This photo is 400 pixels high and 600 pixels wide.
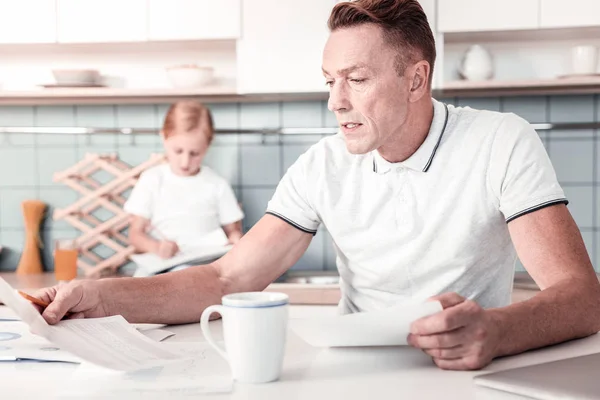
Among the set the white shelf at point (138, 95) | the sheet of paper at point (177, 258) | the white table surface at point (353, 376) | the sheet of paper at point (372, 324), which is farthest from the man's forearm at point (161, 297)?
the white shelf at point (138, 95)

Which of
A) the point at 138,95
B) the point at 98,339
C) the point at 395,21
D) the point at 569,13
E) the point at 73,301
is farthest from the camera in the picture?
the point at 138,95

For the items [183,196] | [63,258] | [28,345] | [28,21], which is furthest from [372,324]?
[28,21]

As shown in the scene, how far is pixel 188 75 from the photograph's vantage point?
2619 mm

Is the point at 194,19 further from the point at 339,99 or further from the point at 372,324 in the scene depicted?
the point at 372,324

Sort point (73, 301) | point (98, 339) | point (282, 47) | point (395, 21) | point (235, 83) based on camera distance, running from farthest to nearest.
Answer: point (235, 83) → point (282, 47) → point (395, 21) → point (73, 301) → point (98, 339)

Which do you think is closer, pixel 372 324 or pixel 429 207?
pixel 372 324

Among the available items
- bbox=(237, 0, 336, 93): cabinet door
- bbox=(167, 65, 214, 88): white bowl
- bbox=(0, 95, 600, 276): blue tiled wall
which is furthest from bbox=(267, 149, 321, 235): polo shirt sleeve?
bbox=(0, 95, 600, 276): blue tiled wall

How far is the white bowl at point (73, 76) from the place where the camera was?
2637 mm

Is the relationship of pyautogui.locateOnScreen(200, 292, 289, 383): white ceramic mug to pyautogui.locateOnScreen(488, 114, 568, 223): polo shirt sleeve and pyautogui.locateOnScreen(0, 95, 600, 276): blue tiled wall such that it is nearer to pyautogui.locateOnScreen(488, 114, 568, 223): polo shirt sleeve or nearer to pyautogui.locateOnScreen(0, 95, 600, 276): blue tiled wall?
pyautogui.locateOnScreen(488, 114, 568, 223): polo shirt sleeve

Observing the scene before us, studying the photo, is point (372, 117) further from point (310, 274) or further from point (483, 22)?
point (310, 274)

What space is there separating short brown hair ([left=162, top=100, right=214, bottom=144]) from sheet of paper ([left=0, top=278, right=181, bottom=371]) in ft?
5.12

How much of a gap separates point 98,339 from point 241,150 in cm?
191

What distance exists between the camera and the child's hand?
255cm

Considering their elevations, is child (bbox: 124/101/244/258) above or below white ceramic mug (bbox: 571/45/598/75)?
below
